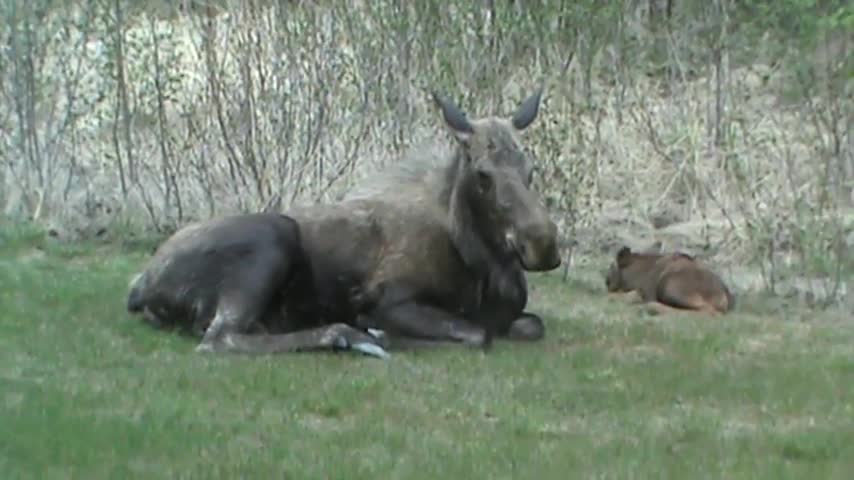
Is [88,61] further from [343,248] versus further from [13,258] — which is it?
[343,248]

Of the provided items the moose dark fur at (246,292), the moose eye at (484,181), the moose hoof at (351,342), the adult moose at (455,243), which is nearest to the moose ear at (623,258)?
the adult moose at (455,243)

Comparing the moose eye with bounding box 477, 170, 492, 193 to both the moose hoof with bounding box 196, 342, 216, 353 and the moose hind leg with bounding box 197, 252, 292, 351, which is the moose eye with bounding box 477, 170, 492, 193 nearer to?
the moose hind leg with bounding box 197, 252, 292, 351

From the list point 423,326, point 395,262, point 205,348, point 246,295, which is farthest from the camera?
point 395,262

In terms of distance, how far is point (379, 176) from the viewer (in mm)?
11211

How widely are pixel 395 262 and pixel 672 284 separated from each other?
7.54 feet

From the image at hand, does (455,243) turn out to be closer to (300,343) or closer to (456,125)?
(456,125)

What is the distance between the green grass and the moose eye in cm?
95

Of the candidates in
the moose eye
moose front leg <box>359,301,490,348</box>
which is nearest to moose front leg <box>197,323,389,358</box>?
moose front leg <box>359,301,490,348</box>

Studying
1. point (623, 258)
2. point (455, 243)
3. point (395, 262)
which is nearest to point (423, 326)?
point (395, 262)

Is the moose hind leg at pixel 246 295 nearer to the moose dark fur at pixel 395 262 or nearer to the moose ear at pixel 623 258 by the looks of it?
the moose dark fur at pixel 395 262

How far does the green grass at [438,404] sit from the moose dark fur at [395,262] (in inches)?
12.5

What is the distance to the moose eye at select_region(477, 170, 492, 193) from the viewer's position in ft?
33.4

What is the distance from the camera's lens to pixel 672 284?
11734 mm

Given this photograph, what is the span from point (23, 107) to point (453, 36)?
12.6 feet
